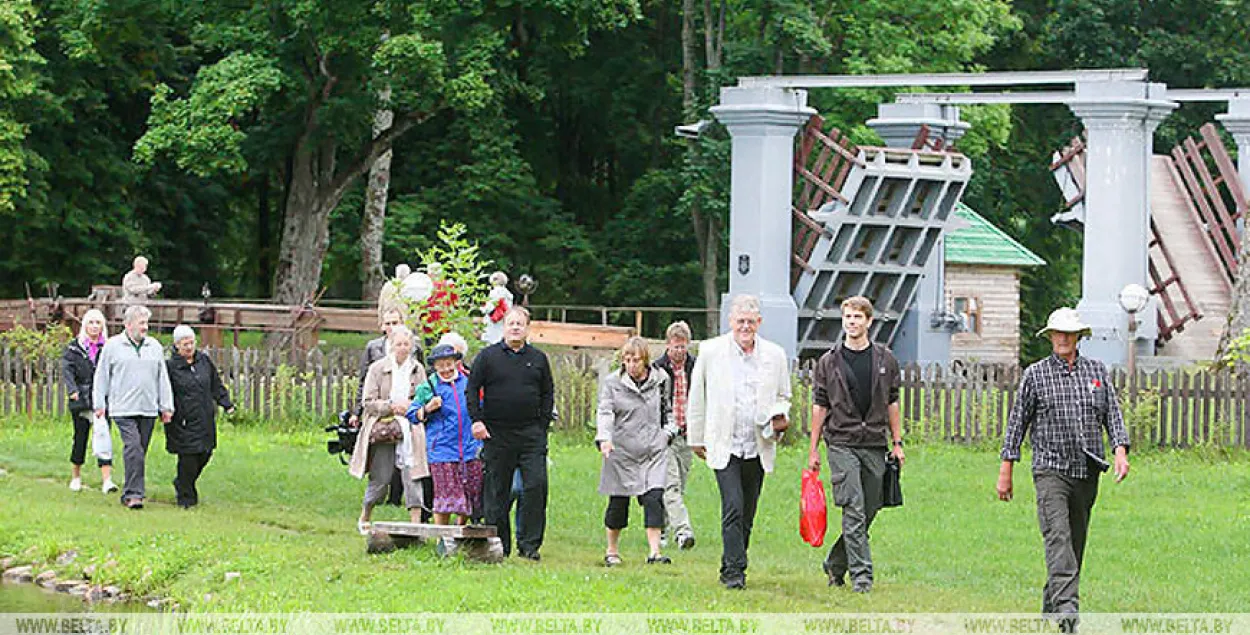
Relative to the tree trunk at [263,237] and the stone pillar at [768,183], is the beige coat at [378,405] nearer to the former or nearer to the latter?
the stone pillar at [768,183]

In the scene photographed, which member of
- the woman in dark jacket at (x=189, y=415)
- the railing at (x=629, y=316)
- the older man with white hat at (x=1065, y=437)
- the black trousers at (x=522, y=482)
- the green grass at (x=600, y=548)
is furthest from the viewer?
the railing at (x=629, y=316)

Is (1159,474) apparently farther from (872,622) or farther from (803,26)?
(803,26)

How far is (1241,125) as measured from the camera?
117ft

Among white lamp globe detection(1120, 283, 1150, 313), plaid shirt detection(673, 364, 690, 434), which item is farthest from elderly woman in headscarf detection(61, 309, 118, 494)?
white lamp globe detection(1120, 283, 1150, 313)

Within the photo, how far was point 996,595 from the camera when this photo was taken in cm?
1404

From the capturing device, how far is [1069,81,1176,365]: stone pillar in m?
31.5

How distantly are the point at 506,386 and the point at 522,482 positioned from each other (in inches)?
29.8

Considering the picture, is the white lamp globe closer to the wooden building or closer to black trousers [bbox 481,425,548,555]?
the wooden building

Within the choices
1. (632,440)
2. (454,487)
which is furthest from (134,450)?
(632,440)

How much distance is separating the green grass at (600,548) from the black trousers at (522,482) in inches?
Result: 11.9

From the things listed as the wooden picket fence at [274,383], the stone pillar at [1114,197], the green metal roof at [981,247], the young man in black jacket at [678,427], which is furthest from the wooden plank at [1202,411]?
the green metal roof at [981,247]

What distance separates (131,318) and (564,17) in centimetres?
2302

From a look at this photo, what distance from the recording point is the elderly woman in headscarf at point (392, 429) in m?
16.5

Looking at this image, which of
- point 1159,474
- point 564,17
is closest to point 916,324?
point 564,17
